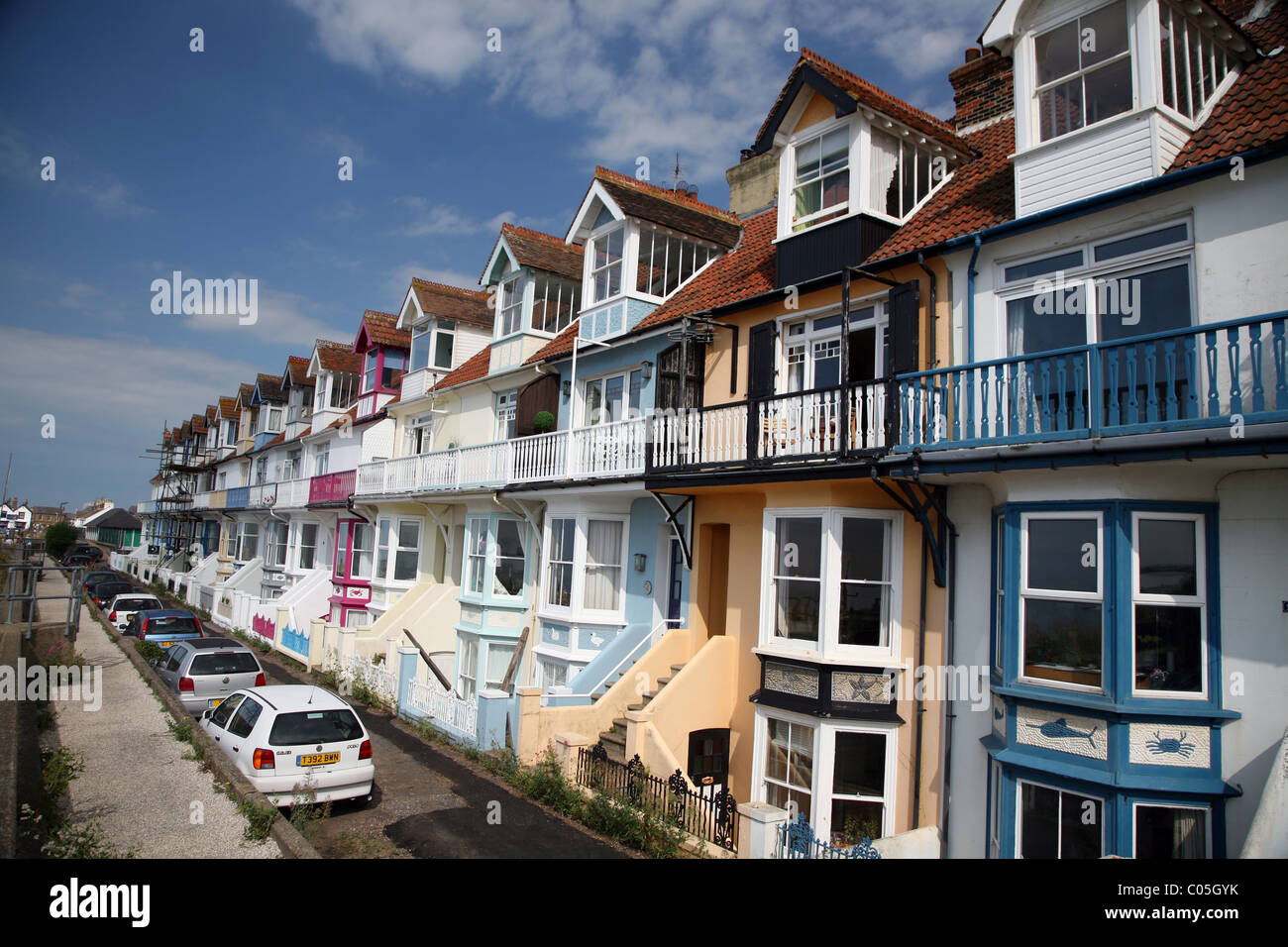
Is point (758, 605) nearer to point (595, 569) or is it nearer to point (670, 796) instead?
point (670, 796)

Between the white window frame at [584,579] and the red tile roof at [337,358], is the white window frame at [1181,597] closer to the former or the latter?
the white window frame at [584,579]

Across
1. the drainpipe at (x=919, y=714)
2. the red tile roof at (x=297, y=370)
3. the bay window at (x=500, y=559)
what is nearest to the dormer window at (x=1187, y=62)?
the drainpipe at (x=919, y=714)

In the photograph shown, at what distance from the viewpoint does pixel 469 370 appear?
23.6 meters

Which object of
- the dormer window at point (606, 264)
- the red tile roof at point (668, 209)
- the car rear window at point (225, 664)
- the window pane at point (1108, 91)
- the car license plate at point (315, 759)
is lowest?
the car license plate at point (315, 759)

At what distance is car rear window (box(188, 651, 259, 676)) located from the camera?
15.9 metres

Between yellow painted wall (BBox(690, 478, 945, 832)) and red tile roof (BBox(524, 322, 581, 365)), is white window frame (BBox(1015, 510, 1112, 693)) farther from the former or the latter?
red tile roof (BBox(524, 322, 581, 365))

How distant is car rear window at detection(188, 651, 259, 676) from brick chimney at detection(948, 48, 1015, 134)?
1805 centimetres

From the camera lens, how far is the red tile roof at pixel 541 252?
1962 centimetres

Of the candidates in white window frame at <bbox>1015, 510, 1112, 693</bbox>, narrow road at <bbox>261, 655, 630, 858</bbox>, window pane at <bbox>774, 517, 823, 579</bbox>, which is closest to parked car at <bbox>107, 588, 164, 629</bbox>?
narrow road at <bbox>261, 655, 630, 858</bbox>

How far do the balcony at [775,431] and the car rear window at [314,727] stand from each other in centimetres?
600

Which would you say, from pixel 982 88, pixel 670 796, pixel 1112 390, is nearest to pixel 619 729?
pixel 670 796

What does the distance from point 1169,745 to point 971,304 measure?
543 cm

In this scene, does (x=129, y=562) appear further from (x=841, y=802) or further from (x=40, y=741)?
(x=841, y=802)

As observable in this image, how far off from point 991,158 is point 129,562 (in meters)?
63.1
